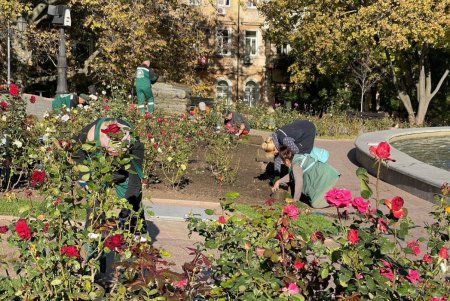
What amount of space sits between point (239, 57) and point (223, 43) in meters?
1.40

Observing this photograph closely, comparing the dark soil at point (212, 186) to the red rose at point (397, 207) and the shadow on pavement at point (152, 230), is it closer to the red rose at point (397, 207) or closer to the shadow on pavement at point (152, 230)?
the shadow on pavement at point (152, 230)

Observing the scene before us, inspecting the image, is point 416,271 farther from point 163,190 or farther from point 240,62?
point 240,62

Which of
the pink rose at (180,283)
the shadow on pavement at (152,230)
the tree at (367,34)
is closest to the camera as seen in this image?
the pink rose at (180,283)

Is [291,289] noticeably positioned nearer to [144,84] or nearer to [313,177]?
[313,177]

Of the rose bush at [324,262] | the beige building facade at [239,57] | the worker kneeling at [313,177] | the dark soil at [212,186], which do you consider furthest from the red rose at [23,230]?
the beige building facade at [239,57]

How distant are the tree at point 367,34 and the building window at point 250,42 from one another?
746 cm

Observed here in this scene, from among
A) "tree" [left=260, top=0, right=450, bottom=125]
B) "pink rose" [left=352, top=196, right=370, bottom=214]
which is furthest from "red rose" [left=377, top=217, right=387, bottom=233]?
"tree" [left=260, top=0, right=450, bottom=125]

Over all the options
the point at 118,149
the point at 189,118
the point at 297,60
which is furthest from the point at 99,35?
the point at 118,149

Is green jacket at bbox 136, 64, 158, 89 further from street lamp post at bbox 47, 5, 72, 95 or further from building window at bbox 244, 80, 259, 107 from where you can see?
building window at bbox 244, 80, 259, 107

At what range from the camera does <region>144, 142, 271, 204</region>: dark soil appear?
9.34 meters

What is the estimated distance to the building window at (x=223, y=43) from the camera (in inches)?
1635

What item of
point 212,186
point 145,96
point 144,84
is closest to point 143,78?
point 144,84

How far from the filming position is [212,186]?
10.1 m

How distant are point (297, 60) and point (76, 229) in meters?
31.8
